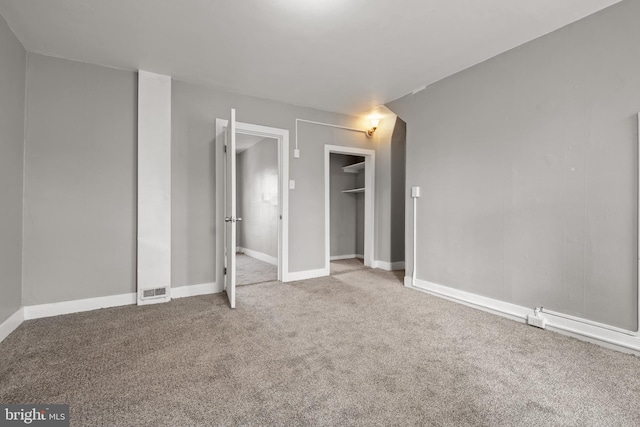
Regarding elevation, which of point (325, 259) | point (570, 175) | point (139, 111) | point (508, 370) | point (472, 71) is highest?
point (472, 71)

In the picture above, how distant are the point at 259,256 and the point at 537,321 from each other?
4.70m

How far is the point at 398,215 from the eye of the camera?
4.88 metres

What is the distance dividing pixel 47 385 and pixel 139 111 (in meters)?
2.55

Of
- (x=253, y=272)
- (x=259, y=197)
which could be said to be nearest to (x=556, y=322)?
(x=253, y=272)

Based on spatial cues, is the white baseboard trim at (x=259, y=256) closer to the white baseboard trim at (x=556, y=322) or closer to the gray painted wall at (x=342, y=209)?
the gray painted wall at (x=342, y=209)

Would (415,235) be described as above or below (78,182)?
below

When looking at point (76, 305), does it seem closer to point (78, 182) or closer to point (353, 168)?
point (78, 182)

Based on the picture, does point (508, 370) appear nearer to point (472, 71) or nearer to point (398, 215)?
point (472, 71)

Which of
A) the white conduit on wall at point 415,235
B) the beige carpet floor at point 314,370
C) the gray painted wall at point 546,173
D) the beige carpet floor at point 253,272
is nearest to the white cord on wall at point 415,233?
the white conduit on wall at point 415,235

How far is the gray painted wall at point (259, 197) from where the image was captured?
5531 mm

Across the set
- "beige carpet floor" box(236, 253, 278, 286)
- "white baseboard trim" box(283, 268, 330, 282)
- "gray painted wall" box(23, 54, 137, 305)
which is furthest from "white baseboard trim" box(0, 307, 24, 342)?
"white baseboard trim" box(283, 268, 330, 282)

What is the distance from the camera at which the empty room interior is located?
1.66 metres

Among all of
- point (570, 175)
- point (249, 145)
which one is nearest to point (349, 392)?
point (570, 175)

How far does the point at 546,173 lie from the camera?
98.3 inches
